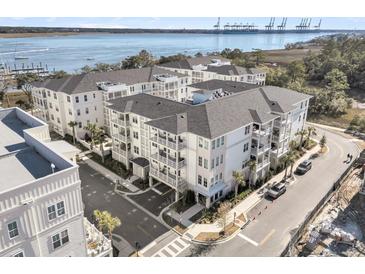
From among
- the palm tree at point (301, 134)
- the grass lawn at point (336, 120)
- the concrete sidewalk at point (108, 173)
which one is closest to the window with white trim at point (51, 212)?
the concrete sidewalk at point (108, 173)

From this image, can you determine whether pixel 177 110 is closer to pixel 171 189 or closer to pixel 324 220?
pixel 171 189

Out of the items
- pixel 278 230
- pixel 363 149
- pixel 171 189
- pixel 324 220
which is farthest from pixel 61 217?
pixel 363 149

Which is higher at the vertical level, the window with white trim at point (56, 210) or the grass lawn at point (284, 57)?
the window with white trim at point (56, 210)

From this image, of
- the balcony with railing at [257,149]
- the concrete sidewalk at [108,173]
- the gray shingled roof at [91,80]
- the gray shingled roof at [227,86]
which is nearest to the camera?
the balcony with railing at [257,149]

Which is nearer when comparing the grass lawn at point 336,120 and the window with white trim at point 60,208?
the window with white trim at point 60,208

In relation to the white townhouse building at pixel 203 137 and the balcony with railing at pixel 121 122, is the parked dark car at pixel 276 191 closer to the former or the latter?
the white townhouse building at pixel 203 137

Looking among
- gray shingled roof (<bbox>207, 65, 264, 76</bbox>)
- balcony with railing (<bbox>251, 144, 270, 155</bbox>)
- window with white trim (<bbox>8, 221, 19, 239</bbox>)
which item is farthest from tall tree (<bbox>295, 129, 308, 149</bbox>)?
window with white trim (<bbox>8, 221, 19, 239</bbox>)

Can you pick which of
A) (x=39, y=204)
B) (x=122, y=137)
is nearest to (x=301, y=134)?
(x=122, y=137)
